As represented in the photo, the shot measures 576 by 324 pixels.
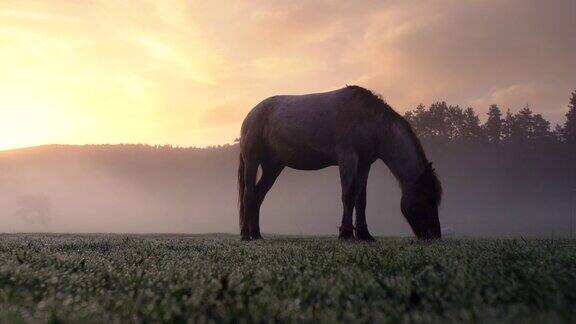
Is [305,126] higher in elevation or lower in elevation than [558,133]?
lower

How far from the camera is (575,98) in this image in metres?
81.8

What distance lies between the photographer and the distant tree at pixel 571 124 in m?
81.4

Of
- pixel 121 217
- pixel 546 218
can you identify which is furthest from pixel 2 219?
pixel 546 218

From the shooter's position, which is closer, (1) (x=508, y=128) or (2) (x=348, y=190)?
(2) (x=348, y=190)

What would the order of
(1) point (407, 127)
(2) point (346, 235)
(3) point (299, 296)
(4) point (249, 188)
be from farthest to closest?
(4) point (249, 188) → (1) point (407, 127) → (2) point (346, 235) → (3) point (299, 296)

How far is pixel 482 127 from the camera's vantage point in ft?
308

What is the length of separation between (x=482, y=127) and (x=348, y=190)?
88.3 m

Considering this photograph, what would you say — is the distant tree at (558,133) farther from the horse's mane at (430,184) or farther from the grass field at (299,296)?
the grass field at (299,296)

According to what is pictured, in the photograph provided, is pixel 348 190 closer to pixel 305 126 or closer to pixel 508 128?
pixel 305 126

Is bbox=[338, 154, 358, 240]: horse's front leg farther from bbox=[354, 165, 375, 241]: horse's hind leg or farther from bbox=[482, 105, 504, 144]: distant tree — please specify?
bbox=[482, 105, 504, 144]: distant tree

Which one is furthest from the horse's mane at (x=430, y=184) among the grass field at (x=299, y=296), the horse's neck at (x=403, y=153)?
the grass field at (x=299, y=296)

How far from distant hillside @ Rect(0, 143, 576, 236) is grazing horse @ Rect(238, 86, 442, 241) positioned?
185 ft

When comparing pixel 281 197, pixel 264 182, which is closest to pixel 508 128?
pixel 281 197

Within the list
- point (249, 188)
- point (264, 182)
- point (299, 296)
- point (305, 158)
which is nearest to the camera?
point (299, 296)
